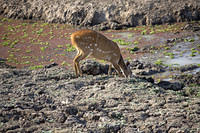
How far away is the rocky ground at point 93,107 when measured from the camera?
779 centimetres

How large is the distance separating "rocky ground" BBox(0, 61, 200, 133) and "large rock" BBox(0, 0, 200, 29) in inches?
818

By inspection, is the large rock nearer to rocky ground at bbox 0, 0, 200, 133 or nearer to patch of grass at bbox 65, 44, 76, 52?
rocky ground at bbox 0, 0, 200, 133

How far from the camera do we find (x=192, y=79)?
16.9 metres

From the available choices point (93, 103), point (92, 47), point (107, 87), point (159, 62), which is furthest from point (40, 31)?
point (93, 103)

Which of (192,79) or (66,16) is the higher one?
(66,16)

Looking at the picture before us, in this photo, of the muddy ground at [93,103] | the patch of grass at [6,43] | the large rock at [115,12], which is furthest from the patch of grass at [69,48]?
the muddy ground at [93,103]

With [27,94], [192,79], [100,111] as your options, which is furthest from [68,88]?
[192,79]

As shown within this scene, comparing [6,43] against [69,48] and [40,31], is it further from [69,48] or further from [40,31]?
[69,48]

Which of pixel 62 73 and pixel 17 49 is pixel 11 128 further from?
pixel 17 49

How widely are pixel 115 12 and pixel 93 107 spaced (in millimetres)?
24395

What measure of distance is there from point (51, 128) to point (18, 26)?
29.5m

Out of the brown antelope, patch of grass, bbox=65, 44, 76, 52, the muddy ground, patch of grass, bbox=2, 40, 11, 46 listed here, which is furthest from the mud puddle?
patch of grass, bbox=2, 40, 11, 46

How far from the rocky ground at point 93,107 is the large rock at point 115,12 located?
2076cm

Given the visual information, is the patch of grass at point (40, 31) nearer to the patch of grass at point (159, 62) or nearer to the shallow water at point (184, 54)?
the shallow water at point (184, 54)
